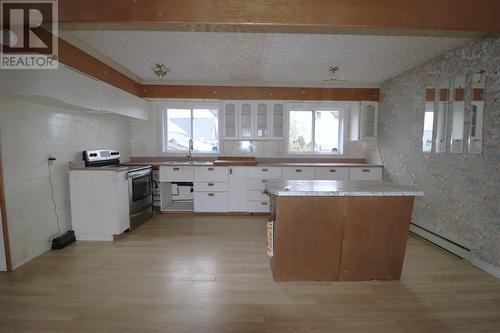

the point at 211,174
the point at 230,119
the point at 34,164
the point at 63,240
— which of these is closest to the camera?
the point at 34,164

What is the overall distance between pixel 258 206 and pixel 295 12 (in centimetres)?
315

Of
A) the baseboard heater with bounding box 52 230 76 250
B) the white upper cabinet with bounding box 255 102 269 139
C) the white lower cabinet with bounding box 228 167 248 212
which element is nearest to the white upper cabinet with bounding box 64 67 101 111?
the baseboard heater with bounding box 52 230 76 250

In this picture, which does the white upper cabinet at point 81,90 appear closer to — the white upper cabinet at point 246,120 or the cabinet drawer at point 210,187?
the cabinet drawer at point 210,187

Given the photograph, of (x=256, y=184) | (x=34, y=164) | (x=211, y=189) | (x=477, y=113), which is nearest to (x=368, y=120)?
(x=477, y=113)

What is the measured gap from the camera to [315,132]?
191 inches

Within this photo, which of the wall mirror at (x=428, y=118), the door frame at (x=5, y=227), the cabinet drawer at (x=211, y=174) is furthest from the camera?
the cabinet drawer at (x=211, y=174)

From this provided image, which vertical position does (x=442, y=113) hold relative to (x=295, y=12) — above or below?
below

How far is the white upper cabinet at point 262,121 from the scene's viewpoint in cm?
454

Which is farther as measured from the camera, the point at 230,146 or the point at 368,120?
the point at 230,146

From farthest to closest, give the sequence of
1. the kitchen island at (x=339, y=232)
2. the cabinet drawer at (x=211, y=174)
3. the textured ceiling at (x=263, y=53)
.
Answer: the cabinet drawer at (x=211, y=174) → the textured ceiling at (x=263, y=53) → the kitchen island at (x=339, y=232)

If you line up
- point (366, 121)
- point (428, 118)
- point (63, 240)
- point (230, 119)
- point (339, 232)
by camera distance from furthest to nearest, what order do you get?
1. point (230, 119)
2. point (366, 121)
3. point (428, 118)
4. point (63, 240)
5. point (339, 232)

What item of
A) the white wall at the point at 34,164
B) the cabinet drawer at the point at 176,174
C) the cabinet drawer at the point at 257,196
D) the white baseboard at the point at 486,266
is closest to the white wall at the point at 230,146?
the cabinet drawer at the point at 176,174

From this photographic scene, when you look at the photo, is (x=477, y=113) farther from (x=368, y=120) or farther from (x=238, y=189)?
(x=238, y=189)

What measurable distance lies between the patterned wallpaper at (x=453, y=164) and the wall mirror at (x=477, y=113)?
5cm
